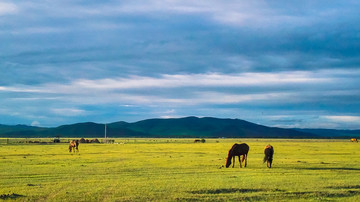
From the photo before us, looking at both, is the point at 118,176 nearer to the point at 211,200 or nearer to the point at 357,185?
the point at 211,200

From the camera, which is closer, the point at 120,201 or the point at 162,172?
the point at 120,201

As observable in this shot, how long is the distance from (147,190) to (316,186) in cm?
788

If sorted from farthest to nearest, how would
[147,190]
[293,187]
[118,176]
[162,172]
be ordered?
[162,172], [118,176], [293,187], [147,190]

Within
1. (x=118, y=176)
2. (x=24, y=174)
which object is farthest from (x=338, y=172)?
(x=24, y=174)

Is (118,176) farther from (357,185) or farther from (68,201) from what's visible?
(357,185)

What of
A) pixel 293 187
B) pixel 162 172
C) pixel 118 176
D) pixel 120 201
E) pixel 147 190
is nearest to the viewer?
pixel 120 201

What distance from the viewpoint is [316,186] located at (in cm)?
2011

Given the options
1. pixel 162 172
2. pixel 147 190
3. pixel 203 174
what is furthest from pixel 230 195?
pixel 162 172

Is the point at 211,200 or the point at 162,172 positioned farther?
the point at 162,172

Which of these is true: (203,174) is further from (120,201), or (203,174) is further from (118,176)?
(120,201)

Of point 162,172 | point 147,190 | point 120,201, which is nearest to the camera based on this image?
point 120,201

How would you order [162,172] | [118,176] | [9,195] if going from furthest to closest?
[162,172] → [118,176] → [9,195]

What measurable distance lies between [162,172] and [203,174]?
2.77 metres

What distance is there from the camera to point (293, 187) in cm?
1972
